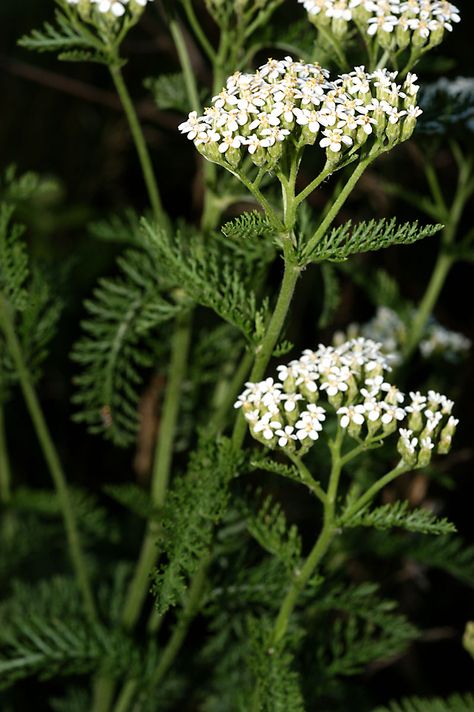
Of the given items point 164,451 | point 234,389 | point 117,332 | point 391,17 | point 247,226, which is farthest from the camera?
point 164,451

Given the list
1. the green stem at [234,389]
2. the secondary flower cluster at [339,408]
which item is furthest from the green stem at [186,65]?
the secondary flower cluster at [339,408]

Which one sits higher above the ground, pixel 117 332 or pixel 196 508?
pixel 117 332

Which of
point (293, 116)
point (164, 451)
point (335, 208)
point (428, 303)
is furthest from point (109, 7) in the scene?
point (428, 303)

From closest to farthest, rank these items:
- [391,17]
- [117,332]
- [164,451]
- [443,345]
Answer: [391,17]
[117,332]
[164,451]
[443,345]

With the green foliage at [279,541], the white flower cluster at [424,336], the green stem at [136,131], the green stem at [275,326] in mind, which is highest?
the green stem at [136,131]

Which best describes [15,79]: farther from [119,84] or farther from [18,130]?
[119,84]

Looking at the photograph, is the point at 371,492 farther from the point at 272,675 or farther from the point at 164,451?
the point at 164,451

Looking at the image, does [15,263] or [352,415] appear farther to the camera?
[15,263]

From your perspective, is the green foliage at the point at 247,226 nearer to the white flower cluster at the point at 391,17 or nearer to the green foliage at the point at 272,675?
the white flower cluster at the point at 391,17
